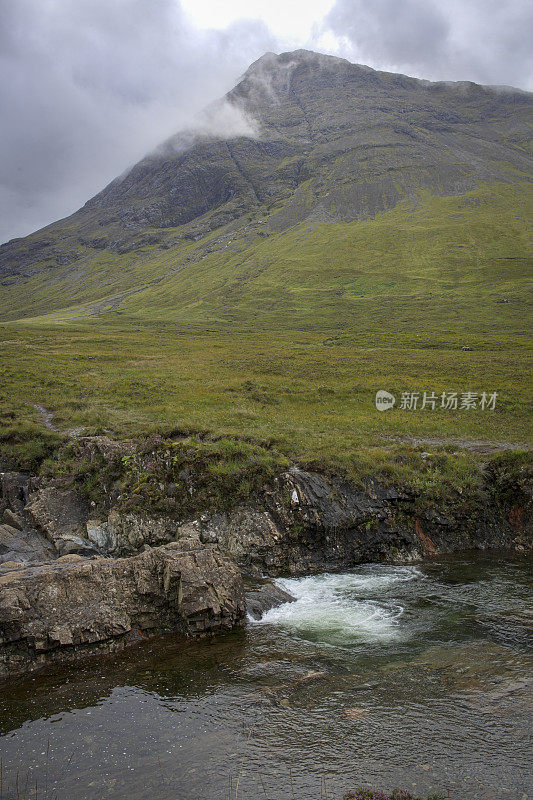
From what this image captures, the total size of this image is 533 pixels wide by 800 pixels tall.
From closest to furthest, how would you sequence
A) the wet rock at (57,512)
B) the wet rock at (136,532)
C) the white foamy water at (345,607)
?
the white foamy water at (345,607), the wet rock at (136,532), the wet rock at (57,512)

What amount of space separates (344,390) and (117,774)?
4243cm

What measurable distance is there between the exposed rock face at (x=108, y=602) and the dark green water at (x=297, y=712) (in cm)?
85

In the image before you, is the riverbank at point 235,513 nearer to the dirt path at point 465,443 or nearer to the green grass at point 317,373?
the green grass at point 317,373

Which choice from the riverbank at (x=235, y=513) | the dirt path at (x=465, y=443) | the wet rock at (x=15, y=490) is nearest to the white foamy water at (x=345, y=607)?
the riverbank at (x=235, y=513)

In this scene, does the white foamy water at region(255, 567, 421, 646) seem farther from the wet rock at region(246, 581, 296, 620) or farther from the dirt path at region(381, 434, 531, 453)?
the dirt path at region(381, 434, 531, 453)

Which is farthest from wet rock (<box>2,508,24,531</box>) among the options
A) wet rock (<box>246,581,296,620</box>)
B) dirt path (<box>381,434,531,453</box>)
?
dirt path (<box>381,434,531,453</box>)

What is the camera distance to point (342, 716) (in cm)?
1165

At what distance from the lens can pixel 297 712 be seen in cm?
1191

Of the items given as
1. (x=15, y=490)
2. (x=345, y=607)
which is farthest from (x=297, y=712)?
(x=15, y=490)

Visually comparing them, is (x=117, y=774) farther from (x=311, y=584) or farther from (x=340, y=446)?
(x=340, y=446)

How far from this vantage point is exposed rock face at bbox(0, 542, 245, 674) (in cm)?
1517

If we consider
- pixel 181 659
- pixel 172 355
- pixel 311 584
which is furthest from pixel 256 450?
pixel 172 355

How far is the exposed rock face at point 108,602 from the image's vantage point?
1517cm

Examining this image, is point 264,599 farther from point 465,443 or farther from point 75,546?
point 465,443
